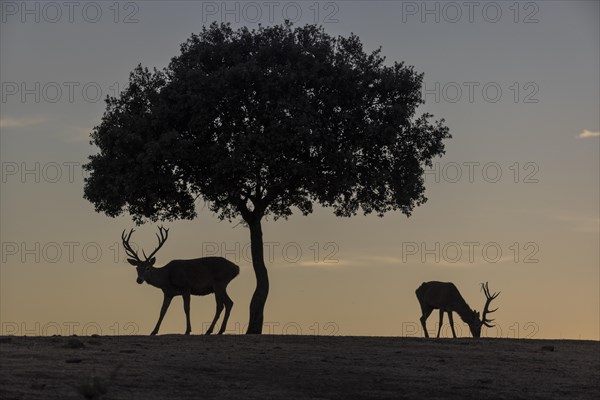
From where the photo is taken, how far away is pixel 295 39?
39.8 m

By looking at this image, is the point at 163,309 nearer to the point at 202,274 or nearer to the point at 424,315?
the point at 202,274

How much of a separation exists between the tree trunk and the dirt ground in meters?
5.81

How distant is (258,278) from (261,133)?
18.7 feet

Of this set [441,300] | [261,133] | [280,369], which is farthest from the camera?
[441,300]

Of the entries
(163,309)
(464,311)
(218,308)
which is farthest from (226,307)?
(464,311)

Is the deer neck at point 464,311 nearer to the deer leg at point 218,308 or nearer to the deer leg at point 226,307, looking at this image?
the deer leg at point 226,307

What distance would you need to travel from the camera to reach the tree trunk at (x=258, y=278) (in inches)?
1577

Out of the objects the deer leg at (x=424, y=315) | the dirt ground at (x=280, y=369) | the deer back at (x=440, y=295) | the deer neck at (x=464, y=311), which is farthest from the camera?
the deer neck at (x=464, y=311)

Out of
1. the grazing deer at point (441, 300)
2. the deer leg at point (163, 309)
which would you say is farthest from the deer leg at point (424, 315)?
the deer leg at point (163, 309)

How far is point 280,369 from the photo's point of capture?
88.7ft

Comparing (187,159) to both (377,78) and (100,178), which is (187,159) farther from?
(377,78)

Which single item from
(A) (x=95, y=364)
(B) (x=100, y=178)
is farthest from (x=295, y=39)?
(A) (x=95, y=364)

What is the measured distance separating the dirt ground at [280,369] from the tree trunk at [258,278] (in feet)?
19.1

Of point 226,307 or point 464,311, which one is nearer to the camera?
point 226,307
